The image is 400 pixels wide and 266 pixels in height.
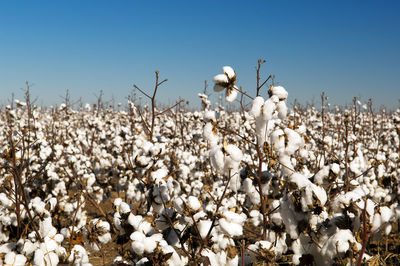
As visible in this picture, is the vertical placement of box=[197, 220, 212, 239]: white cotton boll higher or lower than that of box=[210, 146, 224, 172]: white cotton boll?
lower

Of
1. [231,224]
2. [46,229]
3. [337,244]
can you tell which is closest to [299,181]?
[337,244]

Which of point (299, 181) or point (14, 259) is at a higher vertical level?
point (299, 181)

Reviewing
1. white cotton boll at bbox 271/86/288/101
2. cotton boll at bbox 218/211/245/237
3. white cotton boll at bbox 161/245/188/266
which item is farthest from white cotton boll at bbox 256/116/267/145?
white cotton boll at bbox 161/245/188/266

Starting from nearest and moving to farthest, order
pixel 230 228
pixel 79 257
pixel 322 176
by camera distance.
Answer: pixel 230 228
pixel 322 176
pixel 79 257

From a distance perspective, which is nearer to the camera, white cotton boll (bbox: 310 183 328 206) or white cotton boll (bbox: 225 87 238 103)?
white cotton boll (bbox: 310 183 328 206)

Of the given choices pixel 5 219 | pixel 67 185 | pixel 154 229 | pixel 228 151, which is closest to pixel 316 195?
pixel 228 151

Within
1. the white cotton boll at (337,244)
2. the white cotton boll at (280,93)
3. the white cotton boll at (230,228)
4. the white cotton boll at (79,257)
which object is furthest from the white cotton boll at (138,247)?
the white cotton boll at (280,93)

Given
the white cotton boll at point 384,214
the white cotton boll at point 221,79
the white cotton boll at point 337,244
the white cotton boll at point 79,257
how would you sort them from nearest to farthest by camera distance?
the white cotton boll at point 337,244 → the white cotton boll at point 384,214 → the white cotton boll at point 221,79 → the white cotton boll at point 79,257

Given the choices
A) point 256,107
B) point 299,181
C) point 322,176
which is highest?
point 256,107

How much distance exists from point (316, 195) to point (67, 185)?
469cm

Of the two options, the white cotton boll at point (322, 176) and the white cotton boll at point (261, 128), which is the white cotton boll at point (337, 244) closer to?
the white cotton boll at point (322, 176)

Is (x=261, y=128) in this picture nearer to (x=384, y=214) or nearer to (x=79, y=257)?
(x=384, y=214)

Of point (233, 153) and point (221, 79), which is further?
point (221, 79)

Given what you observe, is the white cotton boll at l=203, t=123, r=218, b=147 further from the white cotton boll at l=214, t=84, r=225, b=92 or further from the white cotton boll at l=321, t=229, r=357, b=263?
the white cotton boll at l=321, t=229, r=357, b=263
